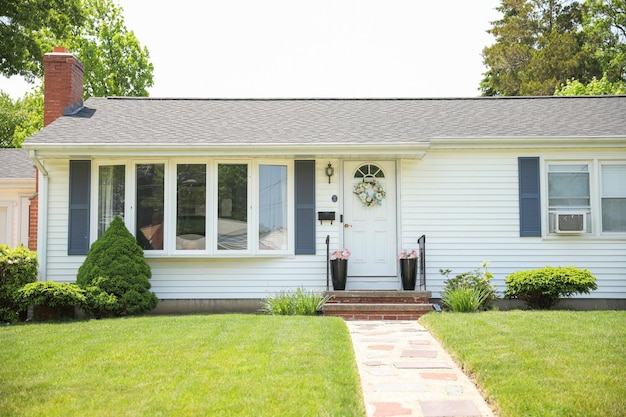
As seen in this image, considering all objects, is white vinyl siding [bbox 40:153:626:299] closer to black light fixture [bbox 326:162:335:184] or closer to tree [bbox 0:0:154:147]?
black light fixture [bbox 326:162:335:184]

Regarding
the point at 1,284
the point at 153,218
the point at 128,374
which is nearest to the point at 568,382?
the point at 128,374

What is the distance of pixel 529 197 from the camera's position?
10.5 metres

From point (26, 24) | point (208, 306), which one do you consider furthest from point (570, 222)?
point (26, 24)

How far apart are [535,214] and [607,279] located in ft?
5.13

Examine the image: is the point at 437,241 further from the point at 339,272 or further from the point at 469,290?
the point at 339,272

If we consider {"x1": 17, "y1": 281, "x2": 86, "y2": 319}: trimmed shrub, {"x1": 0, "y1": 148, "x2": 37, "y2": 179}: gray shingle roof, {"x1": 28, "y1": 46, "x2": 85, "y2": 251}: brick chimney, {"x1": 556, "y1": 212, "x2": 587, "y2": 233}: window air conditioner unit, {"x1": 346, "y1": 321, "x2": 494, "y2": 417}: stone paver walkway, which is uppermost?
{"x1": 28, "y1": 46, "x2": 85, "y2": 251}: brick chimney

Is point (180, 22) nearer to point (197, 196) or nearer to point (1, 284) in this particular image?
point (197, 196)

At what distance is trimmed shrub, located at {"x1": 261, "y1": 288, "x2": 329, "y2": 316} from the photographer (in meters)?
9.41

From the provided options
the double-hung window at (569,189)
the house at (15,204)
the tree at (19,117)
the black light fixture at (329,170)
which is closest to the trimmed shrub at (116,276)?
the black light fixture at (329,170)

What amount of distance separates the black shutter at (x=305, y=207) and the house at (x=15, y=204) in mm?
7865

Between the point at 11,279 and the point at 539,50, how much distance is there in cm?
2607

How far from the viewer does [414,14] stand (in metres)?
11.6

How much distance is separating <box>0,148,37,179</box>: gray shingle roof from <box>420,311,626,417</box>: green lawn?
1105cm

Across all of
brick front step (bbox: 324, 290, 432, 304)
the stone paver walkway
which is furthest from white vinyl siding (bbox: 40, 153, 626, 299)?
the stone paver walkway
